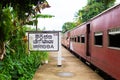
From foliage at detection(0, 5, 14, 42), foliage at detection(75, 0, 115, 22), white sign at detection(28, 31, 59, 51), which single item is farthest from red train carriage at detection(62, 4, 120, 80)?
foliage at detection(75, 0, 115, 22)

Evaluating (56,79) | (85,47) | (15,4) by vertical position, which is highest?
(15,4)

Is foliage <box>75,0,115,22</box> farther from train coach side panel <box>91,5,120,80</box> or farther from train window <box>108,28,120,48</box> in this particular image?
train window <box>108,28,120,48</box>

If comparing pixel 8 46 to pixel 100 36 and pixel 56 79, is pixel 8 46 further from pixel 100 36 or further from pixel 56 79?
pixel 100 36

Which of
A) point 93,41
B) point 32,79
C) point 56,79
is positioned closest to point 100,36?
point 93,41

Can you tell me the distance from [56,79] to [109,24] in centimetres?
309

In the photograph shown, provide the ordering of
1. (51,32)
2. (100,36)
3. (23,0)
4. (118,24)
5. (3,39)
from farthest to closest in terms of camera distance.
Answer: (51,32) < (100,36) < (3,39) < (118,24) < (23,0)

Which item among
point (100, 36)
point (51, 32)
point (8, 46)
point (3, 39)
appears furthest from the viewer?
point (51, 32)

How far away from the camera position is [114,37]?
957 centimetres

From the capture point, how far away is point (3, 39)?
10.1 meters

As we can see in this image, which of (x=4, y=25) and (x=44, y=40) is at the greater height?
(x=4, y=25)

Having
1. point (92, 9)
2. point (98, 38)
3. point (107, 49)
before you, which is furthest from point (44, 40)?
point (92, 9)

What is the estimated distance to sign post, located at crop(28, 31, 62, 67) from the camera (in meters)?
16.0

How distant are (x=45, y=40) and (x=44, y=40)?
55mm

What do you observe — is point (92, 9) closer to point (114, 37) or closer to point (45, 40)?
point (45, 40)
